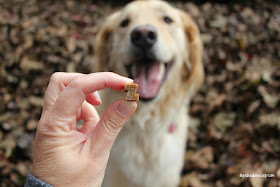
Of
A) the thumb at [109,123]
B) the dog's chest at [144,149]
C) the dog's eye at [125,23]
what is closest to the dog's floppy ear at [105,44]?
the dog's eye at [125,23]

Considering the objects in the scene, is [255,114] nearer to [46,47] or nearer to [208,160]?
[208,160]

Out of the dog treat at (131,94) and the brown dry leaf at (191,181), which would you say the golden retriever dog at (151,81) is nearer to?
the brown dry leaf at (191,181)

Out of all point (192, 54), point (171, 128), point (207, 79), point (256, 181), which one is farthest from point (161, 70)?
point (207, 79)

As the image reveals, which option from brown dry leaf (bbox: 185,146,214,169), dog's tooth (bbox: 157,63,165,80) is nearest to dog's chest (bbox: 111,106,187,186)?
dog's tooth (bbox: 157,63,165,80)

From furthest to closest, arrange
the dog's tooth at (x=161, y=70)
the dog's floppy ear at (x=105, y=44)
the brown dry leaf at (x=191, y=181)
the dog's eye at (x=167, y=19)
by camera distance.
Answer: the brown dry leaf at (x=191, y=181)
the dog's floppy ear at (x=105, y=44)
the dog's eye at (x=167, y=19)
the dog's tooth at (x=161, y=70)

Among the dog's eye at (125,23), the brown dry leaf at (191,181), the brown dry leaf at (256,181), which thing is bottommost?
the brown dry leaf at (191,181)

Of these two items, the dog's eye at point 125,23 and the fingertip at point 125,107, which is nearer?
the fingertip at point 125,107

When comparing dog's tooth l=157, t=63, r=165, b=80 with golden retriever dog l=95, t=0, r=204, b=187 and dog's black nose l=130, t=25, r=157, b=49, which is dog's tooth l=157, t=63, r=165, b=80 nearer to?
golden retriever dog l=95, t=0, r=204, b=187
